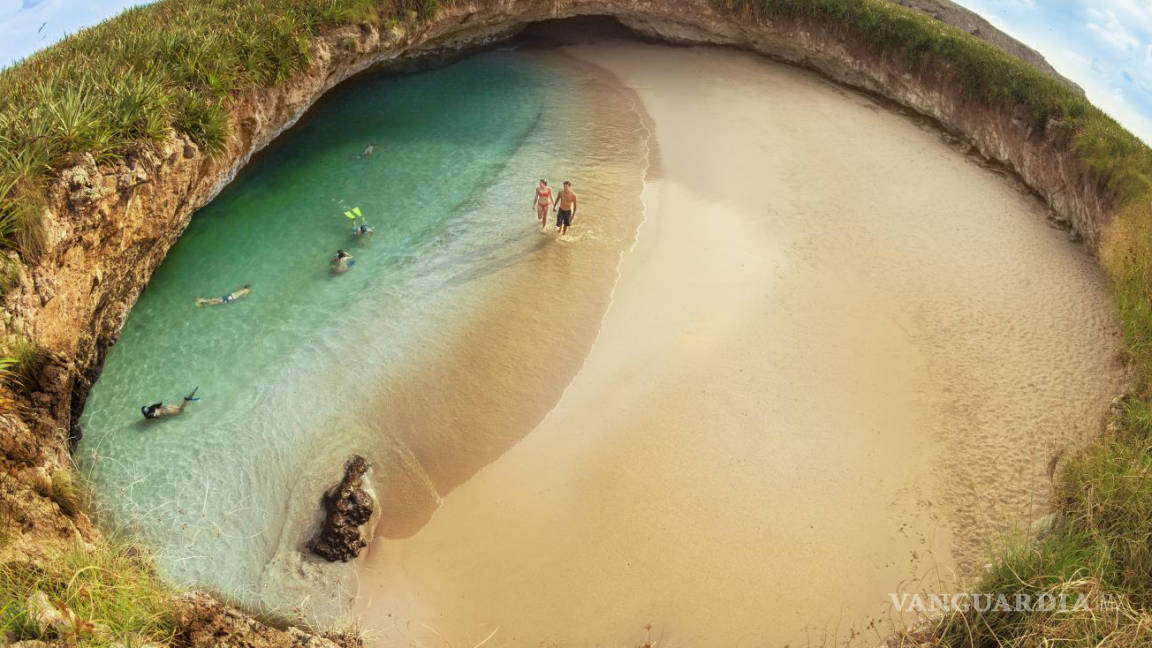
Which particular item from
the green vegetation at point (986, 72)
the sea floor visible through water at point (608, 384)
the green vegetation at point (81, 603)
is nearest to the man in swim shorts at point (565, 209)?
the sea floor visible through water at point (608, 384)

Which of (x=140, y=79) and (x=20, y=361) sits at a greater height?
(x=140, y=79)

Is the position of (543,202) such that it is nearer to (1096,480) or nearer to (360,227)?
(360,227)

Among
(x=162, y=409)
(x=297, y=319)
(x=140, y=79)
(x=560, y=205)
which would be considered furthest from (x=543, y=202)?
(x=162, y=409)

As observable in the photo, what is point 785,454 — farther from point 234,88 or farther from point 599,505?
point 234,88

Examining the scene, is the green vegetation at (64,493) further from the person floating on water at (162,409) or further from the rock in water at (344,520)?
the rock in water at (344,520)

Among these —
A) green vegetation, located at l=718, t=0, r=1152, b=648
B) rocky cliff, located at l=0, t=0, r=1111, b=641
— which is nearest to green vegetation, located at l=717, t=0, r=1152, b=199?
green vegetation, located at l=718, t=0, r=1152, b=648

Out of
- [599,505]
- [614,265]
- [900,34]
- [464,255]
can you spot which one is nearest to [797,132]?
[900,34]
